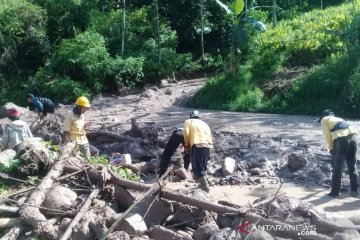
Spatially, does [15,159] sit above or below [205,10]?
below

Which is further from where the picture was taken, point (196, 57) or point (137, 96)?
point (196, 57)

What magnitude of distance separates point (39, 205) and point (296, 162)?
5568 mm

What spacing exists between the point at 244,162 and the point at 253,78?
8.23 m

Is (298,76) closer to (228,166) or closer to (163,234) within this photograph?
(228,166)

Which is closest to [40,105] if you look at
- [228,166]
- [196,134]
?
[228,166]

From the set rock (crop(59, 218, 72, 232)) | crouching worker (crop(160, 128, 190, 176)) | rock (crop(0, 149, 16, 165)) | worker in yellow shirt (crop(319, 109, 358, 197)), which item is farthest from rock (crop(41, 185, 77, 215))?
worker in yellow shirt (crop(319, 109, 358, 197))

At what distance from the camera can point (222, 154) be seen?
13.9m

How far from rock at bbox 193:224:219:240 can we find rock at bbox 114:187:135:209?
140 centimetres

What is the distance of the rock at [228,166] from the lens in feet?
40.6

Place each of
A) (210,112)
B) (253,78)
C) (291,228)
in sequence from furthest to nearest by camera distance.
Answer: (253,78)
(210,112)
(291,228)

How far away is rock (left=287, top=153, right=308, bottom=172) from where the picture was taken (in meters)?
12.5

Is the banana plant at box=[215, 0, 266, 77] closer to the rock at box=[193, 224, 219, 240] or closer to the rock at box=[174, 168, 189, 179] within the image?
the rock at box=[174, 168, 189, 179]

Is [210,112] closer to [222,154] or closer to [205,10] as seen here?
[222,154]

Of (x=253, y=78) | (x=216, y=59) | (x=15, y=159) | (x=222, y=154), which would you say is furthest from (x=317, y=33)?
(x=15, y=159)
